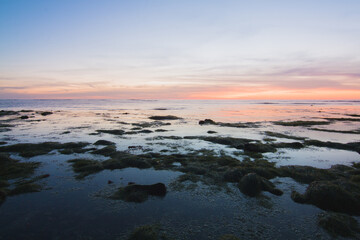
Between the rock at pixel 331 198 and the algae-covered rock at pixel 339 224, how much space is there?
709 millimetres

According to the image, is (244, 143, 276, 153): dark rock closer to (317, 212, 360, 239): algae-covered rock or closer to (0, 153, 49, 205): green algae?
(317, 212, 360, 239): algae-covered rock

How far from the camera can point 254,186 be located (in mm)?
10781

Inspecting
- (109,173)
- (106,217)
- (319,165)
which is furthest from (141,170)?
(319,165)

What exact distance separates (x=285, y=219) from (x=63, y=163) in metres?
15.2

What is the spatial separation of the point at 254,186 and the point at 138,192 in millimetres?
6295

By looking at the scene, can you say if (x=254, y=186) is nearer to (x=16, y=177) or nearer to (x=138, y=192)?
(x=138, y=192)

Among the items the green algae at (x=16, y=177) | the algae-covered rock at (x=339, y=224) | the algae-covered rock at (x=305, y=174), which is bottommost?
the green algae at (x=16, y=177)

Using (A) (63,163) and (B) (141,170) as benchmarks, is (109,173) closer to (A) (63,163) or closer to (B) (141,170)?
(B) (141,170)

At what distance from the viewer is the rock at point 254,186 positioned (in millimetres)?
10570

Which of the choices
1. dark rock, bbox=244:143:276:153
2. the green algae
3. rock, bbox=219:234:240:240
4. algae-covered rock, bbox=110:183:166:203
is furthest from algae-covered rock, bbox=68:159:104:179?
dark rock, bbox=244:143:276:153

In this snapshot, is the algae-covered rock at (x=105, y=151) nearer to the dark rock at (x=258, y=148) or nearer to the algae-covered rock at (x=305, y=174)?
the dark rock at (x=258, y=148)

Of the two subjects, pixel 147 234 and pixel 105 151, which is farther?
pixel 105 151

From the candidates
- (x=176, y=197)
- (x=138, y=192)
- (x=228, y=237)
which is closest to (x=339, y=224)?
(x=228, y=237)

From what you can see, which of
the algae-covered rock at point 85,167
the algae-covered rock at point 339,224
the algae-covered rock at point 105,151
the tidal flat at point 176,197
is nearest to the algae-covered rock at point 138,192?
the tidal flat at point 176,197
